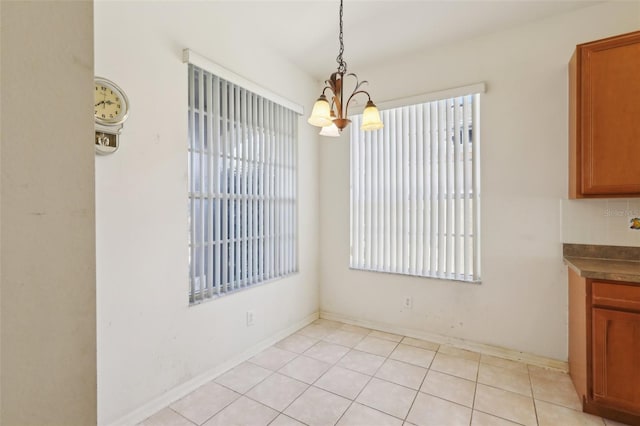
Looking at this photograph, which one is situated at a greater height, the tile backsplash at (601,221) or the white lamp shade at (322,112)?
the white lamp shade at (322,112)

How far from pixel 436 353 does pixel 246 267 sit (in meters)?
1.93

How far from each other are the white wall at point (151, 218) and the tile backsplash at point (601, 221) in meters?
2.86

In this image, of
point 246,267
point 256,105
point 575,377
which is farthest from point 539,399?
point 256,105

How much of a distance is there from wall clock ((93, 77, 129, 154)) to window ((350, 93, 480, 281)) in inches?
92.3

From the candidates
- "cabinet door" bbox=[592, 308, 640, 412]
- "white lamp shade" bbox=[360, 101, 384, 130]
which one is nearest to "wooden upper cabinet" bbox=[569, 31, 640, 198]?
"cabinet door" bbox=[592, 308, 640, 412]

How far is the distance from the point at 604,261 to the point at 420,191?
1.51 m

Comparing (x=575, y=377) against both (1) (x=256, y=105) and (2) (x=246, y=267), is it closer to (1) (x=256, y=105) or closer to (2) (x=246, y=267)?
(2) (x=246, y=267)

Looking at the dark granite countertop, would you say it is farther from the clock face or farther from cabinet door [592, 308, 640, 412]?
the clock face

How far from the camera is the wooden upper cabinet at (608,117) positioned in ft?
6.70

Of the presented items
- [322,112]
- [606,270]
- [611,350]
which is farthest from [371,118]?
[611,350]

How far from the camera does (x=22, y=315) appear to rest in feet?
1.36

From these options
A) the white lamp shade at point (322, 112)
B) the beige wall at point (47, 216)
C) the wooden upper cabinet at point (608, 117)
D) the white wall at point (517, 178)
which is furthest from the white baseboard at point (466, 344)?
the beige wall at point (47, 216)

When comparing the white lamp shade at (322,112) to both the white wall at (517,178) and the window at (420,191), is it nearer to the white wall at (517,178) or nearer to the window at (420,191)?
the white wall at (517,178)

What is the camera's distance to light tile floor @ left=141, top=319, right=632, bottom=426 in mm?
1942
